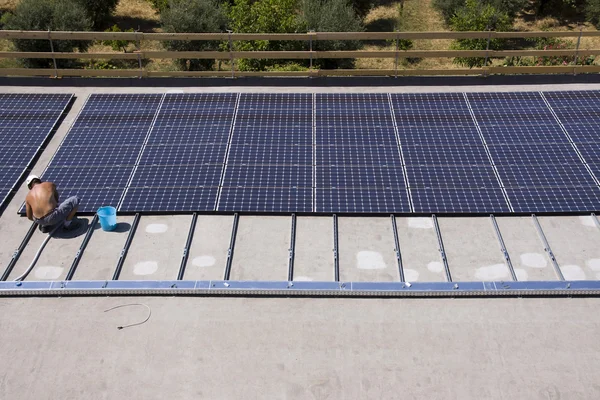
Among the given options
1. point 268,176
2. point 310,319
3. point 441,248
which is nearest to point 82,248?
point 268,176

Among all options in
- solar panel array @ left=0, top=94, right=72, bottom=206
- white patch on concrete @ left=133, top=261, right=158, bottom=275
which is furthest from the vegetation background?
white patch on concrete @ left=133, top=261, right=158, bottom=275

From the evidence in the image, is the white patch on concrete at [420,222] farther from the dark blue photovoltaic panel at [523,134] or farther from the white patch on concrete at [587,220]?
the dark blue photovoltaic panel at [523,134]

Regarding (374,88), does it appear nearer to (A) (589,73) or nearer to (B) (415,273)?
(A) (589,73)

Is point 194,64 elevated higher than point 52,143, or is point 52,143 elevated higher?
point 52,143

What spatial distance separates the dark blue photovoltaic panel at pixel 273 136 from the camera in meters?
18.5

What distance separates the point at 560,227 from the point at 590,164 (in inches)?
124

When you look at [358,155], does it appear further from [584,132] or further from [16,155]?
[16,155]

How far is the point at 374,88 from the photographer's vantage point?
22.2m

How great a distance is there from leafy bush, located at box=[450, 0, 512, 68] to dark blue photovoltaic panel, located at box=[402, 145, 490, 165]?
23.9m

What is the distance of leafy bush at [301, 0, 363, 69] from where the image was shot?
3922 centimetres

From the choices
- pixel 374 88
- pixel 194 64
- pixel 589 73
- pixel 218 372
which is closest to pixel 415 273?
pixel 218 372

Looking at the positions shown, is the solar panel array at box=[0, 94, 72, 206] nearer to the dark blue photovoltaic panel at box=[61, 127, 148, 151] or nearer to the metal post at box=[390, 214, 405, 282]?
the dark blue photovoltaic panel at box=[61, 127, 148, 151]

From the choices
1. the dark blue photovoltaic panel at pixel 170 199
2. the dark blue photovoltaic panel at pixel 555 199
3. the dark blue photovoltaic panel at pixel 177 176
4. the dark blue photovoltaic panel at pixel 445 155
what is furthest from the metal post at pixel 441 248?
the dark blue photovoltaic panel at pixel 177 176

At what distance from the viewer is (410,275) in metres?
14.2
